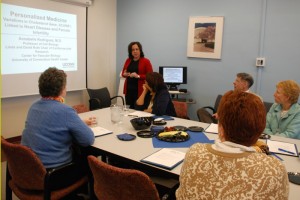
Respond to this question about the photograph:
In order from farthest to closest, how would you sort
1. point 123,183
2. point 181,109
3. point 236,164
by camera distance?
point 181,109
point 123,183
point 236,164

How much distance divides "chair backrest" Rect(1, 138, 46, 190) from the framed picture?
11.0 feet

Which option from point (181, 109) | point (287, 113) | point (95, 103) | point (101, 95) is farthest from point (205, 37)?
point (287, 113)

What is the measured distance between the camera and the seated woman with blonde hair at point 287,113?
2472mm

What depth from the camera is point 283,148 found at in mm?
2018

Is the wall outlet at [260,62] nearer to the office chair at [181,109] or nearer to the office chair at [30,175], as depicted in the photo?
the office chair at [181,109]

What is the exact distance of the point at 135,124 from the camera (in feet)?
7.72

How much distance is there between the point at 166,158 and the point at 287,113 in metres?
1.45

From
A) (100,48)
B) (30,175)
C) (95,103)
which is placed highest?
(100,48)

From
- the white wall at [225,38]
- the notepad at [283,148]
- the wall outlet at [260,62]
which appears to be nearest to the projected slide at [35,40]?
the white wall at [225,38]

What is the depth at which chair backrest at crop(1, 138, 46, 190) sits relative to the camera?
173 cm

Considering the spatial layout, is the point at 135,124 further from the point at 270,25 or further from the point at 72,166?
the point at 270,25

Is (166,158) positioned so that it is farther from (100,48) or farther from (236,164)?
(100,48)

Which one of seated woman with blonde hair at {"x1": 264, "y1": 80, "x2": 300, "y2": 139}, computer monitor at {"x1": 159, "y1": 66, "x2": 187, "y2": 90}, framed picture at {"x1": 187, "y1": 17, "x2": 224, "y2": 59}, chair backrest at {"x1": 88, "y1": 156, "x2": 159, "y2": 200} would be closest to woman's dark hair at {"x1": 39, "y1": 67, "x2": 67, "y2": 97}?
chair backrest at {"x1": 88, "y1": 156, "x2": 159, "y2": 200}

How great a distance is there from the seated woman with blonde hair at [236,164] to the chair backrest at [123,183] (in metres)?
0.25
